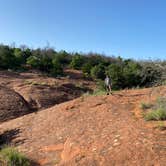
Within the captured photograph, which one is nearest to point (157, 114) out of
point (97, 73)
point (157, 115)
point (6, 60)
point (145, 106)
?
point (157, 115)

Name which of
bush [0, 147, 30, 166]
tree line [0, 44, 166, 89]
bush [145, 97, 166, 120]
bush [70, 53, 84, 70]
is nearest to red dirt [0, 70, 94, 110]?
tree line [0, 44, 166, 89]

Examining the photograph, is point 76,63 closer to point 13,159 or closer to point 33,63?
point 33,63

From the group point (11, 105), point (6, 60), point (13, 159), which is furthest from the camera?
point (6, 60)

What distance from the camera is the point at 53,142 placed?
10211 mm

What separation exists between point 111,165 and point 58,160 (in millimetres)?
1516

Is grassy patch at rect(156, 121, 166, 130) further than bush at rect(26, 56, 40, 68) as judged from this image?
No

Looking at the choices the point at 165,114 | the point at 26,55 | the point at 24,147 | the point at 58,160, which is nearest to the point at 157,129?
the point at 165,114

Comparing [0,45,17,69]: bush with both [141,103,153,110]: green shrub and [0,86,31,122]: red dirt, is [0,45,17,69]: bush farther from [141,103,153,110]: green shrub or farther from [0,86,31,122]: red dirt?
[141,103,153,110]: green shrub

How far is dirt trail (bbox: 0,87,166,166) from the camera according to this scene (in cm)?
810

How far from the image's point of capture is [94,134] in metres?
9.90

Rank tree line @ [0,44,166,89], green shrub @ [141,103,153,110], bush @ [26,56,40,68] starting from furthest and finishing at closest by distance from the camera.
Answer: bush @ [26,56,40,68] → tree line @ [0,44,166,89] → green shrub @ [141,103,153,110]

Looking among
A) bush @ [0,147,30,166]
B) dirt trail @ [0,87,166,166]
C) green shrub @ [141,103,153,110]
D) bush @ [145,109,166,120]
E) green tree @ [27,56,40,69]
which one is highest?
green tree @ [27,56,40,69]

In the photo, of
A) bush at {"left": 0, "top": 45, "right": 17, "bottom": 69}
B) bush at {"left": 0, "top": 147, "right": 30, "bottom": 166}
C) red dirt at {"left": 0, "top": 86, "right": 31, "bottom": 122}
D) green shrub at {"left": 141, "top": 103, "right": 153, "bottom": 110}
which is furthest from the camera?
bush at {"left": 0, "top": 45, "right": 17, "bottom": 69}

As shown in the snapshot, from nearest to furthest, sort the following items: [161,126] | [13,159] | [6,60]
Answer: [13,159] → [161,126] → [6,60]
